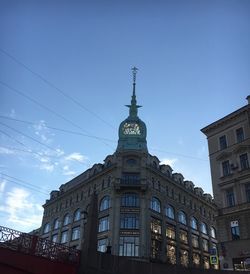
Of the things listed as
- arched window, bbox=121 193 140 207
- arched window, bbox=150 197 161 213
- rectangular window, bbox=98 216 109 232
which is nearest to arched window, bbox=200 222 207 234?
arched window, bbox=150 197 161 213

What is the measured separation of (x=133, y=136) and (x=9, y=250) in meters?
43.6

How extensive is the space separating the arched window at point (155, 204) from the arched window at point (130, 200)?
271cm

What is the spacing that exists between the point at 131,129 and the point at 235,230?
31972 millimetres

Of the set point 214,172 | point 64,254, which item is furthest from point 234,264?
point 64,254

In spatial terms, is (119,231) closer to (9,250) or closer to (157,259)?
(157,259)

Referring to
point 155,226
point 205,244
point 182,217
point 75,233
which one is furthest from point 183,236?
point 75,233

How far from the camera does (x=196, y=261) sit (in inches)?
2334

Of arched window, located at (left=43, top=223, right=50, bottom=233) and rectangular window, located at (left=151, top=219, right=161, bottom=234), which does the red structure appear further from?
arched window, located at (left=43, top=223, right=50, bottom=233)

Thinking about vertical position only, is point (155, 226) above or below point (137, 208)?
below

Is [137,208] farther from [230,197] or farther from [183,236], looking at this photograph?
[230,197]

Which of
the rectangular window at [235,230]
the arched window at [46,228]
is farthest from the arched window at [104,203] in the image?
the rectangular window at [235,230]

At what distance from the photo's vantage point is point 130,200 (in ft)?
174

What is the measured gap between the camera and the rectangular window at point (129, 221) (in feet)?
166

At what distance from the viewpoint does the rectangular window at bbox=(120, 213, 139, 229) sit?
50.6m
